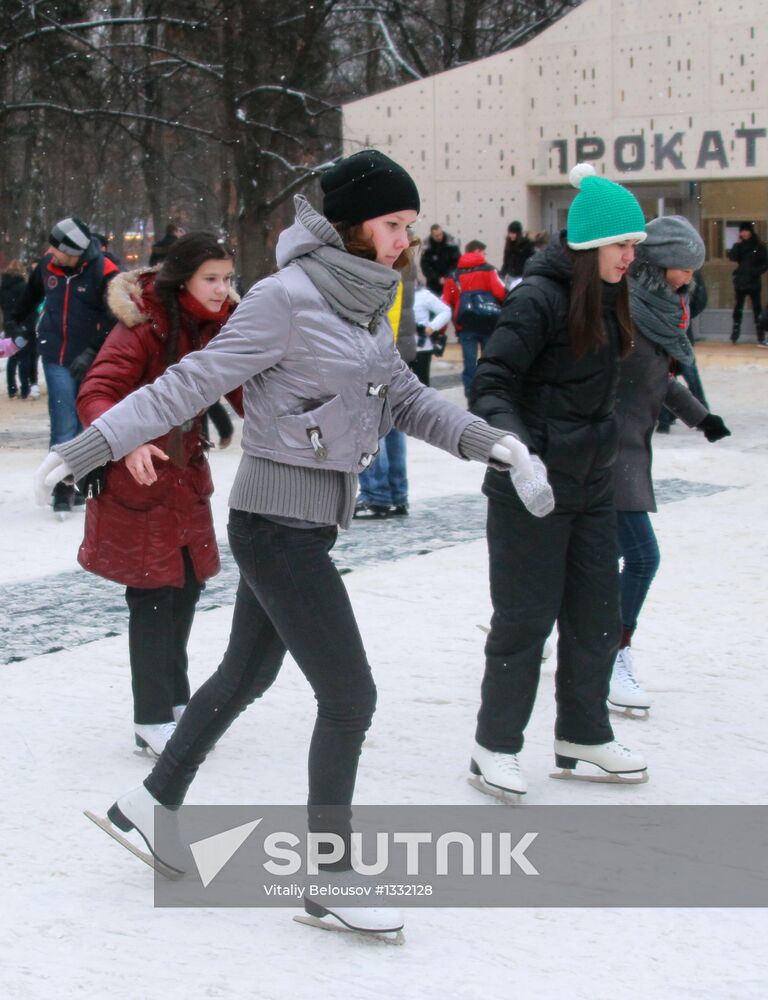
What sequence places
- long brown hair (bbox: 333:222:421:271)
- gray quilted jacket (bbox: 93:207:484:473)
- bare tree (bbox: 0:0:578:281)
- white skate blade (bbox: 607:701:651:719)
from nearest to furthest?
gray quilted jacket (bbox: 93:207:484:473)
long brown hair (bbox: 333:222:421:271)
white skate blade (bbox: 607:701:651:719)
bare tree (bbox: 0:0:578:281)

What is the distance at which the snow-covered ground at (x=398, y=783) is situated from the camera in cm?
293

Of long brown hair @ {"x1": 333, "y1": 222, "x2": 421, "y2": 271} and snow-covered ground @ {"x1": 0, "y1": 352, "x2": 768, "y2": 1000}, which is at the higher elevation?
long brown hair @ {"x1": 333, "y1": 222, "x2": 421, "y2": 271}

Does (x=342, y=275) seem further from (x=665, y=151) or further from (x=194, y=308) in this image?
(x=665, y=151)

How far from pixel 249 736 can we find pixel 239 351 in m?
1.77

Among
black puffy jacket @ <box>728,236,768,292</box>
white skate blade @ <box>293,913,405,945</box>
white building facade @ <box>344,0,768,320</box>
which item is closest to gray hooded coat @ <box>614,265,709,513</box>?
white skate blade @ <box>293,913,405,945</box>

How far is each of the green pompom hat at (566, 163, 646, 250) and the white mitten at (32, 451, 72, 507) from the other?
1.55 meters

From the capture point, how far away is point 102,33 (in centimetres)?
2230

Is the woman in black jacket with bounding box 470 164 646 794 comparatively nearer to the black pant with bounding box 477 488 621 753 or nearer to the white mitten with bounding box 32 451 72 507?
the black pant with bounding box 477 488 621 753

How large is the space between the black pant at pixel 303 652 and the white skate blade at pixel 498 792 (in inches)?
33.6

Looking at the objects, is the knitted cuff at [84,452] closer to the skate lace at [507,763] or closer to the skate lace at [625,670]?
the skate lace at [507,763]

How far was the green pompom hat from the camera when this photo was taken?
3.79m

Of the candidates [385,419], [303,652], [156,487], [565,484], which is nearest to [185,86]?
[156,487]

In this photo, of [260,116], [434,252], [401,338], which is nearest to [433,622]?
[401,338]

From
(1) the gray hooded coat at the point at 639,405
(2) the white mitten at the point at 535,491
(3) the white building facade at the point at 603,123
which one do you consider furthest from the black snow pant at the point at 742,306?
(2) the white mitten at the point at 535,491
